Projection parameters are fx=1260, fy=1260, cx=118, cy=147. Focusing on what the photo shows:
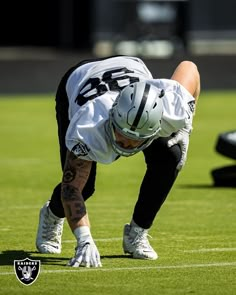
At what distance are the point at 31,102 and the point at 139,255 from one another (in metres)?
16.8

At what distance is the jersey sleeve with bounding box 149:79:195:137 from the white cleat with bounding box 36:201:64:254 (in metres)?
1.28

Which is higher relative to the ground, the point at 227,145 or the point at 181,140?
the point at 181,140

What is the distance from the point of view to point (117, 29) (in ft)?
121

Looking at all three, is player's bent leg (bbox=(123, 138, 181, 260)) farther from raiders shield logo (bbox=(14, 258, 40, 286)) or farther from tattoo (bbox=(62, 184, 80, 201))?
raiders shield logo (bbox=(14, 258, 40, 286))

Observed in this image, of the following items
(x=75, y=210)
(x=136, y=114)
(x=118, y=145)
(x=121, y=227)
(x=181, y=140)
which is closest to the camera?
(x=136, y=114)

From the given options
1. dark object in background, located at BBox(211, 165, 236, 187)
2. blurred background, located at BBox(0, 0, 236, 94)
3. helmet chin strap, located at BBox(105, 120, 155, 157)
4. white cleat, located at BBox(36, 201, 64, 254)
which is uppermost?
helmet chin strap, located at BBox(105, 120, 155, 157)

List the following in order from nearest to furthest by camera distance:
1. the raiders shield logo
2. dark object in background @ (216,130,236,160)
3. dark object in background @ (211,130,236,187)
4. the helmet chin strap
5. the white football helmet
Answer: the raiders shield logo → the white football helmet → the helmet chin strap → dark object in background @ (216,130,236,160) → dark object in background @ (211,130,236,187)

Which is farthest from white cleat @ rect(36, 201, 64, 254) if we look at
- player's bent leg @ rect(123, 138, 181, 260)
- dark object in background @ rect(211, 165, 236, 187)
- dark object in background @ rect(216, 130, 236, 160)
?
dark object in background @ rect(211, 165, 236, 187)

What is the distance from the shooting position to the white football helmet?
7.73 meters

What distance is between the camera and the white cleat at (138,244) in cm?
849

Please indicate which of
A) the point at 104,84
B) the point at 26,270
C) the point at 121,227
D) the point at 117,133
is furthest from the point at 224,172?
the point at 26,270

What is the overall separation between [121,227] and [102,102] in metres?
2.40

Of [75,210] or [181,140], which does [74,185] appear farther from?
[181,140]

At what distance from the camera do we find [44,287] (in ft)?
24.2
